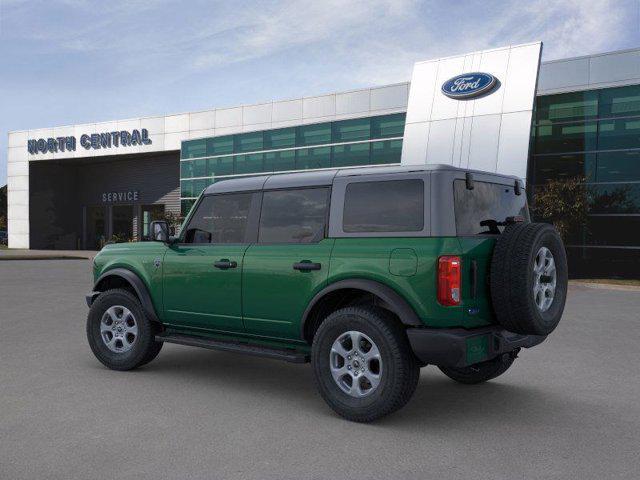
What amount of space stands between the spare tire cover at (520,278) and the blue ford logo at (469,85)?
20.2m

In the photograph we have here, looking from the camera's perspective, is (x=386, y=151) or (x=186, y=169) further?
(x=186, y=169)

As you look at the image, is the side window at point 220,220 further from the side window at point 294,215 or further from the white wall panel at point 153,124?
the white wall panel at point 153,124

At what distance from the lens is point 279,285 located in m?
5.31

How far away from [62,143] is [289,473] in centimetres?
4622

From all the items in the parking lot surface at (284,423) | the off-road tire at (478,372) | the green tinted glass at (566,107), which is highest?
the green tinted glass at (566,107)

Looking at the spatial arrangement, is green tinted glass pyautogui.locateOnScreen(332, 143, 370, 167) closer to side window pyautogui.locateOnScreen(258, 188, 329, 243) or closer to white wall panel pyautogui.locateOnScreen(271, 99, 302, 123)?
white wall panel pyautogui.locateOnScreen(271, 99, 302, 123)

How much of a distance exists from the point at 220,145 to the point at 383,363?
33.5 meters

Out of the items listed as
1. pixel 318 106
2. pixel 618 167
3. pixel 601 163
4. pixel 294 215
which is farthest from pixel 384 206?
pixel 318 106

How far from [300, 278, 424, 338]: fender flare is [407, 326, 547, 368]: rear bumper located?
0.09 metres

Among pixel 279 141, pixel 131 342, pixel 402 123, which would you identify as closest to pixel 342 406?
pixel 131 342

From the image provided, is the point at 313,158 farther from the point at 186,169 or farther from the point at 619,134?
the point at 619,134

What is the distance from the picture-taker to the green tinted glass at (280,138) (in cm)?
3344

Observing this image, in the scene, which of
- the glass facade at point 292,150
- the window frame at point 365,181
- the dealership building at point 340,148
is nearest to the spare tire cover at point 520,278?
the window frame at point 365,181

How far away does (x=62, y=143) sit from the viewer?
149 ft
